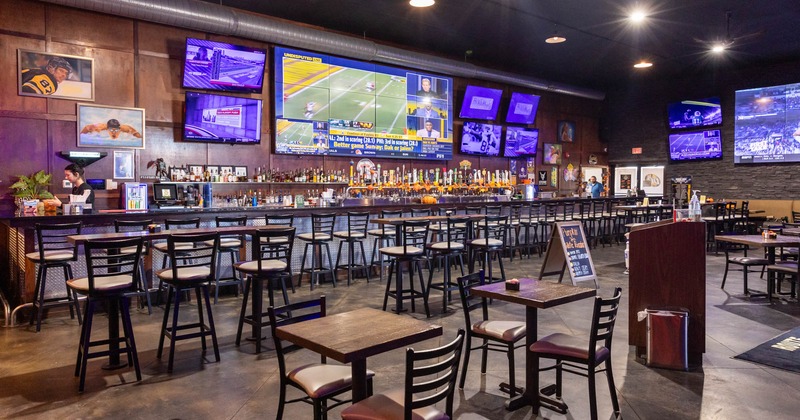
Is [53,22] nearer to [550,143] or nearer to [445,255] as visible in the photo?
[445,255]

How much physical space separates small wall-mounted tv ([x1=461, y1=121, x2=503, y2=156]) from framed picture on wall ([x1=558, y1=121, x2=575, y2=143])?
7.85ft

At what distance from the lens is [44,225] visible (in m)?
5.03

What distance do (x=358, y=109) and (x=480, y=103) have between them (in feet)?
11.0

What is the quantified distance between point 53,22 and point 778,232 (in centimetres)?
1016

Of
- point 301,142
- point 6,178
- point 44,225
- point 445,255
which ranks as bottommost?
point 445,255

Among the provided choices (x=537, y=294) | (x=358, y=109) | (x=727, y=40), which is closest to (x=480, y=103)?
(x=358, y=109)

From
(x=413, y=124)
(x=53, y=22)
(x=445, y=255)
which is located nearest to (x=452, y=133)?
(x=413, y=124)

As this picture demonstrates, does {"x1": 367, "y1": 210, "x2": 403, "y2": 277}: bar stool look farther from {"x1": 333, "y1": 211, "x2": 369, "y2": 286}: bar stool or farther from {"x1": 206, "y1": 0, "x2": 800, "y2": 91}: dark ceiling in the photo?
{"x1": 206, "y1": 0, "x2": 800, "y2": 91}: dark ceiling

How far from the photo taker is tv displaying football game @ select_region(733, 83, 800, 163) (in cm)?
1191

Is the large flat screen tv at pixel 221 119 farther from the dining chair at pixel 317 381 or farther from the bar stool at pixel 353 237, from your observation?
the dining chair at pixel 317 381

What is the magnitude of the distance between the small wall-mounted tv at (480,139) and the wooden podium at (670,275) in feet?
26.1

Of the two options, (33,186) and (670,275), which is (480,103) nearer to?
(670,275)

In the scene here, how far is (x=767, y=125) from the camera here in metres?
12.3

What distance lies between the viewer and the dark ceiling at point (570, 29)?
320 inches
